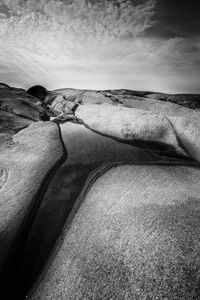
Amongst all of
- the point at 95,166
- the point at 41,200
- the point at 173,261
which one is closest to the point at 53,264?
the point at 41,200

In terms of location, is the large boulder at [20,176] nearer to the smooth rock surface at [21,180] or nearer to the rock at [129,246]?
the smooth rock surface at [21,180]

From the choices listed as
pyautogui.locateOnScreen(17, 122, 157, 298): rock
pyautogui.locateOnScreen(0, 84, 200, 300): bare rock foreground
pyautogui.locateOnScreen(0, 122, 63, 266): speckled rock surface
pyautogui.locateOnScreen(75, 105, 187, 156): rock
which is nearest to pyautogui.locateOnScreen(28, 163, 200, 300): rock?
pyautogui.locateOnScreen(0, 84, 200, 300): bare rock foreground

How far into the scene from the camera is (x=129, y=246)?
2.35 m

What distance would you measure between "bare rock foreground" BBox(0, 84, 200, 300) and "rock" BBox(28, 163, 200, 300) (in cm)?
1

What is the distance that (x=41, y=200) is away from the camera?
3.36 metres

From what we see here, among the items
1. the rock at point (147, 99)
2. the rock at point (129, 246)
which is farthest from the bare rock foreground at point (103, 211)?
the rock at point (147, 99)

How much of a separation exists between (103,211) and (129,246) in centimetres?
76

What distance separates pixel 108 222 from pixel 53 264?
3.04 ft

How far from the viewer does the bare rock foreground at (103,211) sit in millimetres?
2096

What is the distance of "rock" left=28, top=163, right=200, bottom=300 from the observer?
197 cm

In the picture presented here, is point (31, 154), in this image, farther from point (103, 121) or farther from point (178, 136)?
point (178, 136)

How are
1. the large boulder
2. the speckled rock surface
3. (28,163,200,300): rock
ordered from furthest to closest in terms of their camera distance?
the speckled rock surface, the large boulder, (28,163,200,300): rock

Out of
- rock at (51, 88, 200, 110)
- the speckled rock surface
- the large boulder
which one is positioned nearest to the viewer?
the large boulder

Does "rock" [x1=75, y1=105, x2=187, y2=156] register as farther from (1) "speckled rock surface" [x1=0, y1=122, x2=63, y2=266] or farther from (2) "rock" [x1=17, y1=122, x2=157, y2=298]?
(1) "speckled rock surface" [x1=0, y1=122, x2=63, y2=266]
